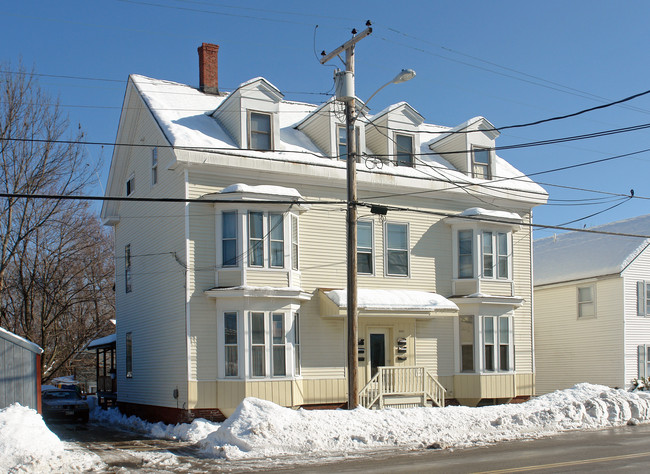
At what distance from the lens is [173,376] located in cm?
2012

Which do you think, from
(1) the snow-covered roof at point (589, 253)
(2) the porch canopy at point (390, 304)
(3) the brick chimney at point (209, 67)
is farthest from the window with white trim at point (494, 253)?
(3) the brick chimney at point (209, 67)

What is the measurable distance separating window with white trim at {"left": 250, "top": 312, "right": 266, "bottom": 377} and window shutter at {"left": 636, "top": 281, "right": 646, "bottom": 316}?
56.4ft

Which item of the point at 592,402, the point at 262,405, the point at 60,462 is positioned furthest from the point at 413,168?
the point at 60,462

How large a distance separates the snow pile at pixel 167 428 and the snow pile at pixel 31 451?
12.7 feet

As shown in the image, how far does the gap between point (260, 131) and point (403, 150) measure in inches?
203

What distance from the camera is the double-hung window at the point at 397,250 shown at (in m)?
22.7

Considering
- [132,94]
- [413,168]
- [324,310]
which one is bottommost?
[324,310]

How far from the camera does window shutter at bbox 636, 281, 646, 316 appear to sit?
1155 inches

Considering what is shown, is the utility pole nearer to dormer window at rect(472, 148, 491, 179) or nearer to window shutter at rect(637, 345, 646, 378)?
dormer window at rect(472, 148, 491, 179)

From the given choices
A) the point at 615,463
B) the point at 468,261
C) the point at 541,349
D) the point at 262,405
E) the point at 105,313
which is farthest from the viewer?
the point at 105,313

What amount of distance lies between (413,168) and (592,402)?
9.03 meters

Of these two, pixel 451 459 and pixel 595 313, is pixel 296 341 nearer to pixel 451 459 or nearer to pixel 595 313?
pixel 451 459

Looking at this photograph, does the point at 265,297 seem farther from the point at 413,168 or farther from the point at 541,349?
the point at 541,349

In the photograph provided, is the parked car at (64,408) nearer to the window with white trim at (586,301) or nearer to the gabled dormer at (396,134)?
the gabled dormer at (396,134)
